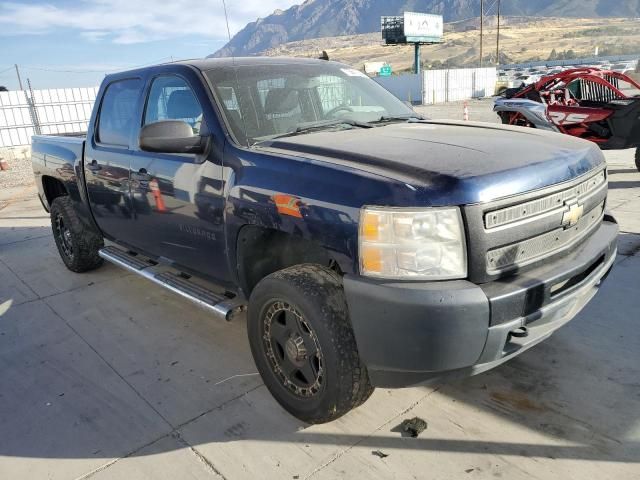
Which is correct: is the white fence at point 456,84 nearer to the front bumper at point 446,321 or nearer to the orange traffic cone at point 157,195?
the orange traffic cone at point 157,195

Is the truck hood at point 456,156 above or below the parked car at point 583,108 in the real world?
above

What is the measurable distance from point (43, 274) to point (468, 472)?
15.6 ft

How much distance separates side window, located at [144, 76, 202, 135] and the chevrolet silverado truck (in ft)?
0.05

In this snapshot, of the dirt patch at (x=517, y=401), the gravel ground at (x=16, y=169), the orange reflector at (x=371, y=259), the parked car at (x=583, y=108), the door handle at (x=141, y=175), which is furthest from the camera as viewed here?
the gravel ground at (x=16, y=169)

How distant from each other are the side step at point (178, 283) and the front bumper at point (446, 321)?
1.07m

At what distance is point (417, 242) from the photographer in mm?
2148

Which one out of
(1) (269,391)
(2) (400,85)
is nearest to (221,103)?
(1) (269,391)

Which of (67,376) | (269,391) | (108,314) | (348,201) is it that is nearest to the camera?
(348,201)

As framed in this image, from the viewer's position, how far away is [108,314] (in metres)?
4.32

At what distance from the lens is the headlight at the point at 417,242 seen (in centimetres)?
213

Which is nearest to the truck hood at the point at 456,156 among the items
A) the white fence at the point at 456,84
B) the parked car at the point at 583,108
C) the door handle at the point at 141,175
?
the door handle at the point at 141,175

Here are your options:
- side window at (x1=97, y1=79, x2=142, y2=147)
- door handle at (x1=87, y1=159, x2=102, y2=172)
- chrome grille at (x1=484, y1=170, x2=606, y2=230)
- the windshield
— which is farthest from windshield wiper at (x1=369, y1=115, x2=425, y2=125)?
door handle at (x1=87, y1=159, x2=102, y2=172)

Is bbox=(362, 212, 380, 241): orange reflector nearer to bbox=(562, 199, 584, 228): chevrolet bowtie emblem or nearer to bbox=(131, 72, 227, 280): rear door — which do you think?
bbox=(562, 199, 584, 228): chevrolet bowtie emblem

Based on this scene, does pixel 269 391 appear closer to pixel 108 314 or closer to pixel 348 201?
pixel 348 201
